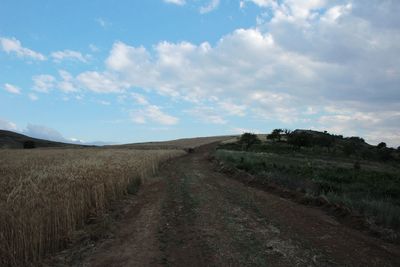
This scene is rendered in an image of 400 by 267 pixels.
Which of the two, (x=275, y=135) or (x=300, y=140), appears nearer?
(x=300, y=140)

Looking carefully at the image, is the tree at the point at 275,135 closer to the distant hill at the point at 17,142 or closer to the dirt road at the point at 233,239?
the distant hill at the point at 17,142

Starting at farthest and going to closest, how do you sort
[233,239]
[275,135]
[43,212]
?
1. [275,135]
2. [233,239]
3. [43,212]

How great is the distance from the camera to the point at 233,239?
1018cm

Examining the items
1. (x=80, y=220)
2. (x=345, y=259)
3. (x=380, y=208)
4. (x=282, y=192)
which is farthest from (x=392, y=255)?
(x=282, y=192)

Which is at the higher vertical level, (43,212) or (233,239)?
(43,212)

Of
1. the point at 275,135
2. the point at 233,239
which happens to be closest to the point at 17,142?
the point at 275,135

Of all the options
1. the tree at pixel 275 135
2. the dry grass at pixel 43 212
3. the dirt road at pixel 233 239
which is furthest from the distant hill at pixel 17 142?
the dirt road at pixel 233 239

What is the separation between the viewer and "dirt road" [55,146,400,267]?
866 cm

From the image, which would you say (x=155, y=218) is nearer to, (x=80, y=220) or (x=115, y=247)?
(x=80, y=220)

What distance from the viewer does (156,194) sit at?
18766mm

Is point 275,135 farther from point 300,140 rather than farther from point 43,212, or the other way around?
point 43,212

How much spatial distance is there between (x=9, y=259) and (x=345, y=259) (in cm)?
714

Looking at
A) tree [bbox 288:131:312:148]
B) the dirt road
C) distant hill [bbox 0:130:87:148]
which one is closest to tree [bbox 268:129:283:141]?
tree [bbox 288:131:312:148]

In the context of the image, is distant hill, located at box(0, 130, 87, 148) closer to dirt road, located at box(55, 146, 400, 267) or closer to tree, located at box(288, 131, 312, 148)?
tree, located at box(288, 131, 312, 148)
